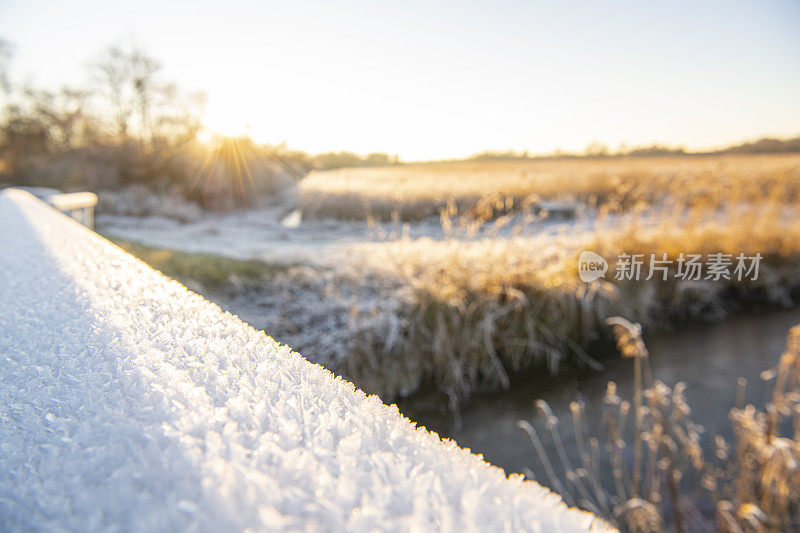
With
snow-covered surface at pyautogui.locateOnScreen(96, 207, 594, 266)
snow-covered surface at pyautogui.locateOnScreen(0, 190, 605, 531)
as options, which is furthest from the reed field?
snow-covered surface at pyautogui.locateOnScreen(0, 190, 605, 531)

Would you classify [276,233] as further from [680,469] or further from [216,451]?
[216,451]

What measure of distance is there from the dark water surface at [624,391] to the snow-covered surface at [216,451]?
100 inches

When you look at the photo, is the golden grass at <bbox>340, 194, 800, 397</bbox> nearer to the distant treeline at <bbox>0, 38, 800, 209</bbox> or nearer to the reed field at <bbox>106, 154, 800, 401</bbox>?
the reed field at <bbox>106, 154, 800, 401</bbox>

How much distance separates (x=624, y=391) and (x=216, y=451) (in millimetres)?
3609

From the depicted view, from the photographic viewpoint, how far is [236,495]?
15 centimetres

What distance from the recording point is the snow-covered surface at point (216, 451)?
0.15 meters

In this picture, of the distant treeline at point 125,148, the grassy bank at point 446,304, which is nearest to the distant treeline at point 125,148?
the distant treeline at point 125,148

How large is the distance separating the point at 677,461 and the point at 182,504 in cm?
303

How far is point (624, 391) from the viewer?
3.21 meters

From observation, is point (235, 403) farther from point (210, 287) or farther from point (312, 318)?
point (210, 287)

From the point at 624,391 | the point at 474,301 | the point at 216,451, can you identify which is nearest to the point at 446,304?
the point at 474,301

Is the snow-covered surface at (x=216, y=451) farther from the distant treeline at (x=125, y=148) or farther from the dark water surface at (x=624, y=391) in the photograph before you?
the distant treeline at (x=125, y=148)

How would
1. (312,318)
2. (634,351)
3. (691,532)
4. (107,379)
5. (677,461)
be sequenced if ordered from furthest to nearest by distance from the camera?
(312,318) → (677,461) → (691,532) → (634,351) → (107,379)

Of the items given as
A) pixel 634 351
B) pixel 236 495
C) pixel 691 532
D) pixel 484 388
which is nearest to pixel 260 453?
pixel 236 495
